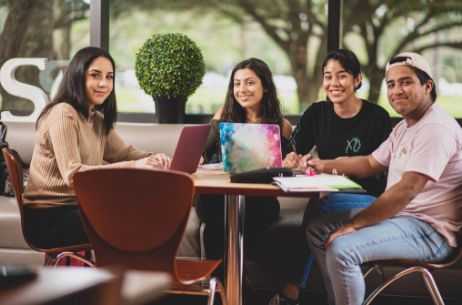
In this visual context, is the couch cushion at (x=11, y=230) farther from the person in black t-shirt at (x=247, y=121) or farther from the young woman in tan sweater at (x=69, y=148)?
the person in black t-shirt at (x=247, y=121)

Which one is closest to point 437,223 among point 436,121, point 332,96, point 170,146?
point 436,121

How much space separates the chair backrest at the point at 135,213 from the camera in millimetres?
2102

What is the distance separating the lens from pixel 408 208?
2699 mm

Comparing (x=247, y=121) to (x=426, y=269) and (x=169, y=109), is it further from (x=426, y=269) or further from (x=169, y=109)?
(x=426, y=269)

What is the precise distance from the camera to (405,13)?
522 cm

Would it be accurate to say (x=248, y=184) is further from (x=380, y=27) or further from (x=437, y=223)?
(x=380, y=27)

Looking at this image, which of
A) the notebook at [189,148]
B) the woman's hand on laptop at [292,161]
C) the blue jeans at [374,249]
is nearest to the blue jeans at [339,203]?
the woman's hand on laptop at [292,161]

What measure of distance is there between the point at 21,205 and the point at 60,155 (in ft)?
0.91

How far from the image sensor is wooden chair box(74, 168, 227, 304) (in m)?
2.10

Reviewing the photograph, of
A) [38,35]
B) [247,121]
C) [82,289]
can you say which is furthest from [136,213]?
[38,35]

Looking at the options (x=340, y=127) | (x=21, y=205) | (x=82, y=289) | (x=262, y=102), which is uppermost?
(x=262, y=102)

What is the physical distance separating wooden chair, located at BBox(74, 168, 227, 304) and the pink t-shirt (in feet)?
3.08

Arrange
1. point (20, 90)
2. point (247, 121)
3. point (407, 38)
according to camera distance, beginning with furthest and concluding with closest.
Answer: point (407, 38) < point (20, 90) < point (247, 121)

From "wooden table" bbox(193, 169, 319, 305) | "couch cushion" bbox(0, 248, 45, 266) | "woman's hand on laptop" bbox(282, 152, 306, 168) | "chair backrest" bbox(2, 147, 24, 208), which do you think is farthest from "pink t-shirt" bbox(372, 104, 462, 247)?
"couch cushion" bbox(0, 248, 45, 266)
